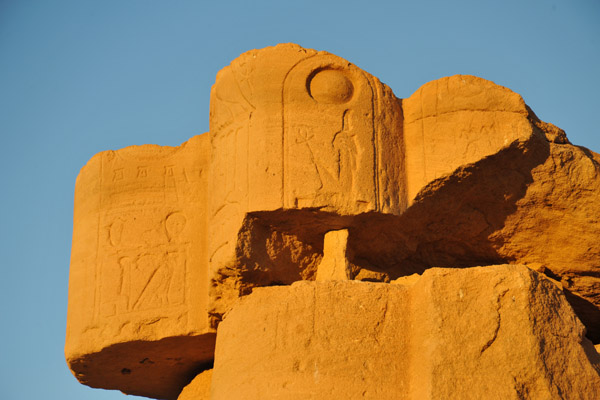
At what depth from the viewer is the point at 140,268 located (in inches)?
370

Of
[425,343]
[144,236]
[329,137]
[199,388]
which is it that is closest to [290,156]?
[329,137]

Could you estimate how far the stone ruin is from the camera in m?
8.08

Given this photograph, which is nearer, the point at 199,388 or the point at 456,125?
the point at 456,125

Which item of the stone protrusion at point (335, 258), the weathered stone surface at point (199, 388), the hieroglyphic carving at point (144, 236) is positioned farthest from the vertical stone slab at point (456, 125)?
the weathered stone surface at point (199, 388)

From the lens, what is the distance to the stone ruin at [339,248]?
8.08 metres

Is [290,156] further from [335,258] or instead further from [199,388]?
[199,388]

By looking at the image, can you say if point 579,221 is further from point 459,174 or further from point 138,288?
point 138,288

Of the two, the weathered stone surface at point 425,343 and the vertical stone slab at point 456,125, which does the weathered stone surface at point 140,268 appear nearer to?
the weathered stone surface at point 425,343

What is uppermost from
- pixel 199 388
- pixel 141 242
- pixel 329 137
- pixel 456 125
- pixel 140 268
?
pixel 456 125

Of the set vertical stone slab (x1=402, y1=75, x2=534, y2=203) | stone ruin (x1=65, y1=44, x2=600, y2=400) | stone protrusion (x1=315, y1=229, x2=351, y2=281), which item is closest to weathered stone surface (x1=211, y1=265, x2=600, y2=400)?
stone ruin (x1=65, y1=44, x2=600, y2=400)

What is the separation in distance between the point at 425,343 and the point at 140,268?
256 centimetres

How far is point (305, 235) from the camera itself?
9.02 m

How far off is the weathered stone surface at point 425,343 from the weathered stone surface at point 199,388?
148 cm

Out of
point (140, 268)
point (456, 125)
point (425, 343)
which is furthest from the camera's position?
point (140, 268)
